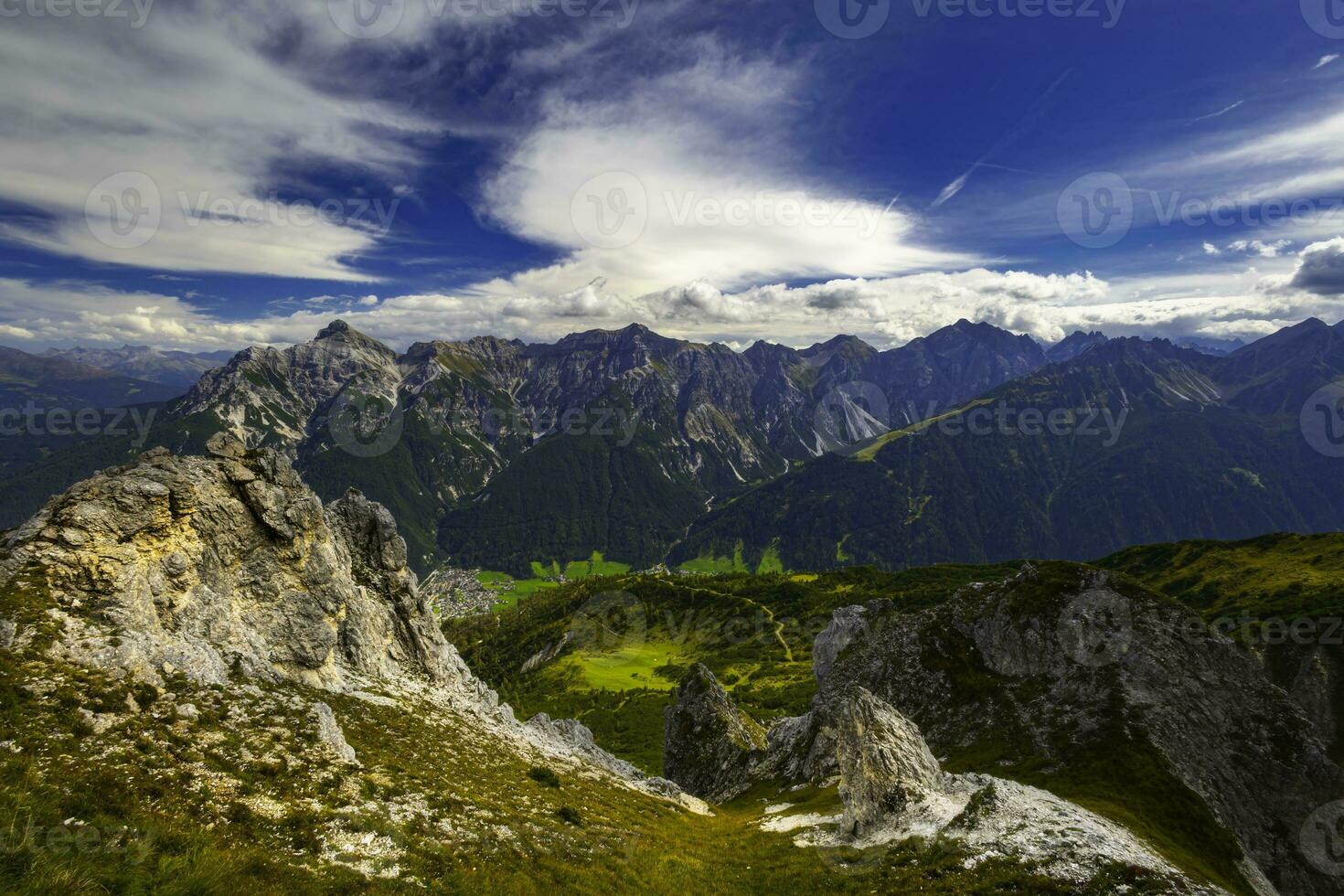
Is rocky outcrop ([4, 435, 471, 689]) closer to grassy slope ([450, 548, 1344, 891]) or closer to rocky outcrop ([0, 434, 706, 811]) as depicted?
rocky outcrop ([0, 434, 706, 811])

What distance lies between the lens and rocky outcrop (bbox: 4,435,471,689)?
3378 centimetres

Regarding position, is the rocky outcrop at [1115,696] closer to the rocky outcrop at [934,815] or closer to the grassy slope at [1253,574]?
the rocky outcrop at [934,815]

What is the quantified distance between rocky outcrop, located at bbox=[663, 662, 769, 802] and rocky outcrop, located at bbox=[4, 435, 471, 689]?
116 ft

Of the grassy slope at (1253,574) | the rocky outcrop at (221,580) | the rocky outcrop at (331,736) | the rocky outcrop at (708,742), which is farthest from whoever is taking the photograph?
the grassy slope at (1253,574)

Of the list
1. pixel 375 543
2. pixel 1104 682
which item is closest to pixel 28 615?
pixel 375 543

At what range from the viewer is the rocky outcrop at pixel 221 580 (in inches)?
1330

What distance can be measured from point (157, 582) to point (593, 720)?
14045 centimetres

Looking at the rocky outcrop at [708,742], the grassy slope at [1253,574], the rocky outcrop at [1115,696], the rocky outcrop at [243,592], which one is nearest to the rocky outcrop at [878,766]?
→ the rocky outcrop at [1115,696]

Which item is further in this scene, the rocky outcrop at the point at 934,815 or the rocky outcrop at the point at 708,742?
the rocky outcrop at the point at 708,742

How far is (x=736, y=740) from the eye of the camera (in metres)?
77.6

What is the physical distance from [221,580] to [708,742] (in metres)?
64.2

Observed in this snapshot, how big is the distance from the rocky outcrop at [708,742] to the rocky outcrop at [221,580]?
35324 millimetres

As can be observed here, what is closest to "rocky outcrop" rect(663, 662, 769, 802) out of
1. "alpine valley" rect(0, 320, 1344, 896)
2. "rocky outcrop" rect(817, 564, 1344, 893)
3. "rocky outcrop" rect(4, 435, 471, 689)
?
"alpine valley" rect(0, 320, 1344, 896)

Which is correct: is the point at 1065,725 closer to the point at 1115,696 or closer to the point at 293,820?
the point at 1115,696
